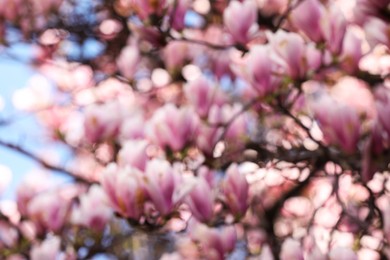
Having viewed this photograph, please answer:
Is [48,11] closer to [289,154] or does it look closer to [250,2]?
[250,2]

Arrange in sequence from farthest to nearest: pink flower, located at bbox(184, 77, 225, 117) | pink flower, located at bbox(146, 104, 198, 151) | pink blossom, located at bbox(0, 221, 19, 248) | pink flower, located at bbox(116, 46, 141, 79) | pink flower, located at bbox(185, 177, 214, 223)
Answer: pink flower, located at bbox(116, 46, 141, 79) → pink blossom, located at bbox(0, 221, 19, 248) → pink flower, located at bbox(184, 77, 225, 117) → pink flower, located at bbox(146, 104, 198, 151) → pink flower, located at bbox(185, 177, 214, 223)

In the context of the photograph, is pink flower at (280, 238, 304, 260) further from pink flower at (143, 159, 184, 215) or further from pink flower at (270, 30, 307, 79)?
pink flower at (270, 30, 307, 79)

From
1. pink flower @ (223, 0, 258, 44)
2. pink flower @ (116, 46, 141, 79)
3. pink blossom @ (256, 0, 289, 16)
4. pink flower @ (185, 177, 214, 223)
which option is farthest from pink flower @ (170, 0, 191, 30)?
pink blossom @ (256, 0, 289, 16)

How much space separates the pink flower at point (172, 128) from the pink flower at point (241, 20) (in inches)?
13.5

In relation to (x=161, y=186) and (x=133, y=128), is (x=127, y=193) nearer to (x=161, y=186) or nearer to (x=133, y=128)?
(x=161, y=186)

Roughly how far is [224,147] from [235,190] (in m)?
0.59

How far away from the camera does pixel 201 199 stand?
228 centimetres

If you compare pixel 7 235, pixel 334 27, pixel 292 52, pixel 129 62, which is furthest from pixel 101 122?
pixel 334 27

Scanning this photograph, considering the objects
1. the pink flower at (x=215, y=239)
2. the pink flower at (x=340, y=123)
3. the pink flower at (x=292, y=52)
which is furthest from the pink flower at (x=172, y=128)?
the pink flower at (x=340, y=123)

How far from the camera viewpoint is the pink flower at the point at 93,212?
104 inches

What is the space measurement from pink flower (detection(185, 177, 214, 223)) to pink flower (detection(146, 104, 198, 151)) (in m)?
0.22

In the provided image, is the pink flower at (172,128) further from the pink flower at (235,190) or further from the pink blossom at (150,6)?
the pink blossom at (150,6)

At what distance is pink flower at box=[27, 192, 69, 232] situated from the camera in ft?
9.52

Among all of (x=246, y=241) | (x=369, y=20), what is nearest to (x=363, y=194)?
(x=246, y=241)
